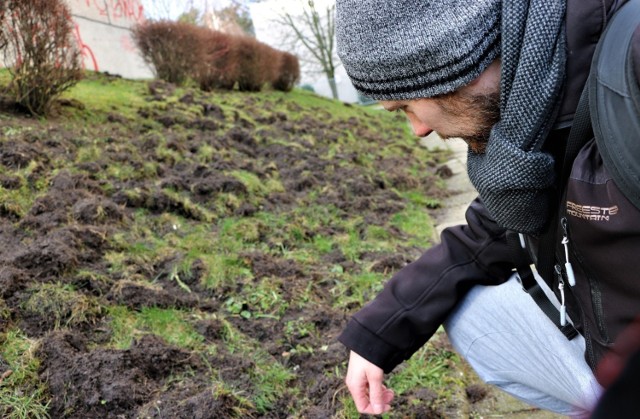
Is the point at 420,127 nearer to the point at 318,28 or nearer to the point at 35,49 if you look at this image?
the point at 35,49

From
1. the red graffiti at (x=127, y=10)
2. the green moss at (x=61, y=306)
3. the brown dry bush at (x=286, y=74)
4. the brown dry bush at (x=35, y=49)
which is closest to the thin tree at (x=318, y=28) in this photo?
the brown dry bush at (x=286, y=74)

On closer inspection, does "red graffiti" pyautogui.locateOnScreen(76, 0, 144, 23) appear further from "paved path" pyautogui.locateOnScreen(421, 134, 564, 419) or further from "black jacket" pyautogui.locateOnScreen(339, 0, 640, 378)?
"black jacket" pyautogui.locateOnScreen(339, 0, 640, 378)

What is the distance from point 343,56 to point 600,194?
0.68 metres

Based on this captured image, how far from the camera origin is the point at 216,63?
32.6ft

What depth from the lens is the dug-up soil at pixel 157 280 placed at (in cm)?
210

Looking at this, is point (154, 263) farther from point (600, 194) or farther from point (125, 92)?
point (125, 92)

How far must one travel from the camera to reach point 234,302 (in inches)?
113

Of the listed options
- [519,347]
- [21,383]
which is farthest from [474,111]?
[21,383]

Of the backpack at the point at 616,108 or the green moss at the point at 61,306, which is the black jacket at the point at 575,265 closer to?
the backpack at the point at 616,108

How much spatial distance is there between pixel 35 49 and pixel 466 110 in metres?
4.58

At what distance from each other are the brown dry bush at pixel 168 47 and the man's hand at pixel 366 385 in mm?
7910

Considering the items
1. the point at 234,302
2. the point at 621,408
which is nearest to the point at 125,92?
the point at 234,302

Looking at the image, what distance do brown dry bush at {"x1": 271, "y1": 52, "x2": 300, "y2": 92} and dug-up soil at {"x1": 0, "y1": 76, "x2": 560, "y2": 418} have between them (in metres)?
7.19

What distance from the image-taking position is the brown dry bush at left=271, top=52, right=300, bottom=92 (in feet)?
40.5
